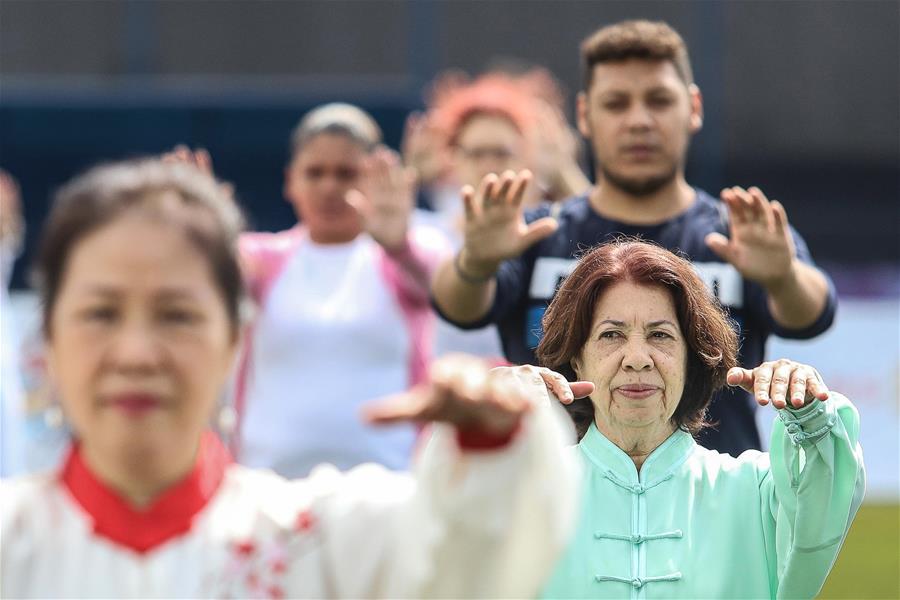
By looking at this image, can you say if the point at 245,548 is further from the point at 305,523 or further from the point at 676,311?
the point at 676,311

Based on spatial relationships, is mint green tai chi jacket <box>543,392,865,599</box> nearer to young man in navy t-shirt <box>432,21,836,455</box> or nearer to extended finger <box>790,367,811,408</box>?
extended finger <box>790,367,811,408</box>

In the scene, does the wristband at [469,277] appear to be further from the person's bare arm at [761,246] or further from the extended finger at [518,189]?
the person's bare arm at [761,246]

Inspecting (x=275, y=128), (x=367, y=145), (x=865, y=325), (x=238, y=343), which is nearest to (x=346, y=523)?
(x=238, y=343)

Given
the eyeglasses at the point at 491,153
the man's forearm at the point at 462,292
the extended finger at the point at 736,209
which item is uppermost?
the eyeglasses at the point at 491,153

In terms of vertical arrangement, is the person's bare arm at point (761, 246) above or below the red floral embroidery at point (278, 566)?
above

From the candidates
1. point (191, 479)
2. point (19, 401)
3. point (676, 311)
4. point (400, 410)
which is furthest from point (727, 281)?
point (19, 401)

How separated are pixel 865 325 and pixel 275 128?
6.22 meters

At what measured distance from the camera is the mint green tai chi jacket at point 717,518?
8.59 ft

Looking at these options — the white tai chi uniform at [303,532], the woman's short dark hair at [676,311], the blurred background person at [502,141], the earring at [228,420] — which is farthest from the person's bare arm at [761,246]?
the blurred background person at [502,141]

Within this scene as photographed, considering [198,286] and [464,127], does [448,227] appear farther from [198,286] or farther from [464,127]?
[198,286]

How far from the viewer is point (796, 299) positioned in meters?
3.78

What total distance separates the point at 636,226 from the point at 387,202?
4.78 feet

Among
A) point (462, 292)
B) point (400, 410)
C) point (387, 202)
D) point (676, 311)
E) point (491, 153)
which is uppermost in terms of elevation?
point (491, 153)

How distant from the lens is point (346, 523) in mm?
2225
